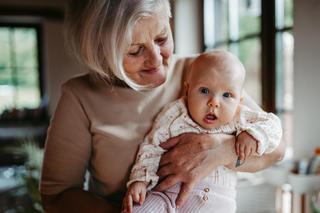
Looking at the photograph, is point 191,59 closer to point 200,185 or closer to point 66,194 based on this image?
point 200,185

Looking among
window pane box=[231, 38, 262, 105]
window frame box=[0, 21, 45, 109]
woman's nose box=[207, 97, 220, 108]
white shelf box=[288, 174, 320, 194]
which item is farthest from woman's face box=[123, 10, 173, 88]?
window frame box=[0, 21, 45, 109]

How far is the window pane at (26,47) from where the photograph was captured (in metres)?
6.25

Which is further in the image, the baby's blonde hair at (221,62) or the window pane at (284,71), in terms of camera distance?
the window pane at (284,71)

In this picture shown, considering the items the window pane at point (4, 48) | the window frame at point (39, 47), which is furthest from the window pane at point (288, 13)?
the window pane at point (4, 48)

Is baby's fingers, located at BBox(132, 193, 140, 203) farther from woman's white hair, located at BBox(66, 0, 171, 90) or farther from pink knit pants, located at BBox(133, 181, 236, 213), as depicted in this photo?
woman's white hair, located at BBox(66, 0, 171, 90)

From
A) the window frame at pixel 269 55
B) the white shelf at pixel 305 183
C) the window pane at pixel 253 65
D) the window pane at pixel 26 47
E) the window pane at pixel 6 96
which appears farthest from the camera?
the window pane at pixel 26 47

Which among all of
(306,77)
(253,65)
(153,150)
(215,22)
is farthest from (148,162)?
(215,22)

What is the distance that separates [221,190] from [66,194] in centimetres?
40

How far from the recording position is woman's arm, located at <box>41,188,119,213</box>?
927mm

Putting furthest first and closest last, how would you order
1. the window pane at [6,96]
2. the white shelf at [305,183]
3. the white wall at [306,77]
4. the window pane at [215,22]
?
1. the window pane at [6,96]
2. the window pane at [215,22]
3. the white wall at [306,77]
4. the white shelf at [305,183]

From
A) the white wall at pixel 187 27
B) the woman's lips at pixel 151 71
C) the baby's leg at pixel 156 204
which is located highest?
the white wall at pixel 187 27

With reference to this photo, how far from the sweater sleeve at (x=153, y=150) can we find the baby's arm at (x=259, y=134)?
17 cm

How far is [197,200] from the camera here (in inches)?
35.0

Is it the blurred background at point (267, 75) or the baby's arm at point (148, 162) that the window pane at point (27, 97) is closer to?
the blurred background at point (267, 75)
